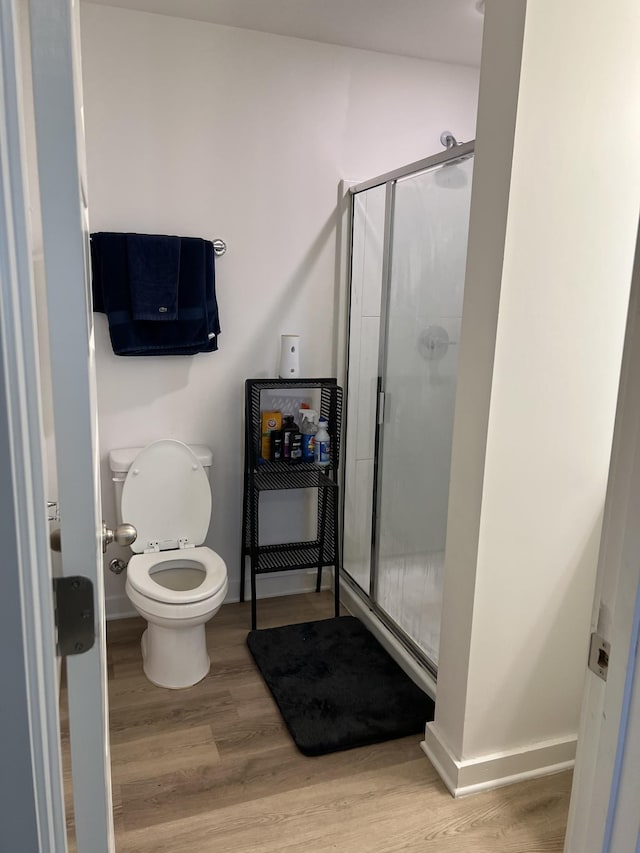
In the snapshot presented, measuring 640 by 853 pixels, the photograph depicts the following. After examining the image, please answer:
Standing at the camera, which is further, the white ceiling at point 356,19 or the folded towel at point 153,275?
the folded towel at point 153,275

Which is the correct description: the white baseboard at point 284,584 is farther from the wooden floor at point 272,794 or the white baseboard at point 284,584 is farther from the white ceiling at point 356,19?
the white ceiling at point 356,19

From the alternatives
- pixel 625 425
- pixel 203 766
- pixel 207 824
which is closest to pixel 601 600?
pixel 625 425

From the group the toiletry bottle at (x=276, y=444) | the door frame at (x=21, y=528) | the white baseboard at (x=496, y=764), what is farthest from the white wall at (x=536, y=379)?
the door frame at (x=21, y=528)

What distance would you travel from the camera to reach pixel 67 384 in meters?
0.75

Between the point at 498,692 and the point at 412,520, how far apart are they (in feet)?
2.55

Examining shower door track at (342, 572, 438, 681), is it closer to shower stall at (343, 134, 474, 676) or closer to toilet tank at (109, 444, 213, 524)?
shower stall at (343, 134, 474, 676)

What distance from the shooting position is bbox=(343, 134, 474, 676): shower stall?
2254 millimetres

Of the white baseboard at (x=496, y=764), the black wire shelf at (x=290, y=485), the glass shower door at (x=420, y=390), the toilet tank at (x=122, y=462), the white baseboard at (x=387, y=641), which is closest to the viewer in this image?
the white baseboard at (x=496, y=764)

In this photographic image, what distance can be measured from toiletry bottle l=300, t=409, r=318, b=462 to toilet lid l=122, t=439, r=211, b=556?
1.53 ft

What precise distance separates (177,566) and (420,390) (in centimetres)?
118

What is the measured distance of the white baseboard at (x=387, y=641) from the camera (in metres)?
2.35

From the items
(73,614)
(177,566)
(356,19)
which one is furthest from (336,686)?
A: (356,19)

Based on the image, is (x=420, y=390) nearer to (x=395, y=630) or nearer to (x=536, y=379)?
(x=536, y=379)

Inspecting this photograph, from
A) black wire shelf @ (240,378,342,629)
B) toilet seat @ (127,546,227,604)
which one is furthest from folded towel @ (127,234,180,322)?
toilet seat @ (127,546,227,604)
